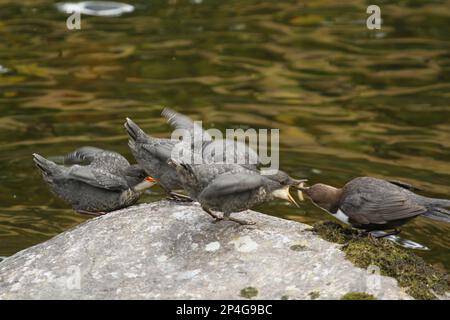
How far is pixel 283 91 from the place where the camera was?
12.2m

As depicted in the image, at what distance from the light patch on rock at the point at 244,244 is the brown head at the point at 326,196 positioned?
0.68m

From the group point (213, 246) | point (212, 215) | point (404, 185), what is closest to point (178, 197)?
point (212, 215)

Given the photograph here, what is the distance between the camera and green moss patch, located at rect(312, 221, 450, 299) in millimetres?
5324

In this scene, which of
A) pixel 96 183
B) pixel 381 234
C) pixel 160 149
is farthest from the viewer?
pixel 96 183

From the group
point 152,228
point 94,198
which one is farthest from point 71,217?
point 152,228

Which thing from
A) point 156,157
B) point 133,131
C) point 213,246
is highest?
point 133,131

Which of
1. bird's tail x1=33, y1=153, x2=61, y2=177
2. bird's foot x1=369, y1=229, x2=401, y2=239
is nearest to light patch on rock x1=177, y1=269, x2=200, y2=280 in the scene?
bird's foot x1=369, y1=229, x2=401, y2=239

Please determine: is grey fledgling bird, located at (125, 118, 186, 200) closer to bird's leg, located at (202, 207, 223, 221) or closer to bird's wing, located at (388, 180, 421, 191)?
bird's leg, located at (202, 207, 223, 221)

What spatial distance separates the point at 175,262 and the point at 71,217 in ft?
10.4

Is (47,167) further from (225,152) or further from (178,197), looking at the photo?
(225,152)

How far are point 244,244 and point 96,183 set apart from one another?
1.53 meters

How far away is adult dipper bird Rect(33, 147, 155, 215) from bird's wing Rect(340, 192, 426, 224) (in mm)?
1799

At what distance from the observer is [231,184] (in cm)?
549

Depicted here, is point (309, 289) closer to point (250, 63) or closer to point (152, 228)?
point (152, 228)
